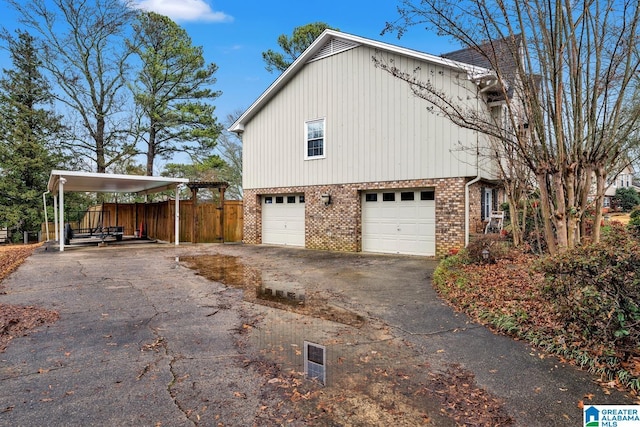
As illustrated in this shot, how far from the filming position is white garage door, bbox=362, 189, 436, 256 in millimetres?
11320

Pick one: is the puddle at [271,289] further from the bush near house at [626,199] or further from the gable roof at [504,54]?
the bush near house at [626,199]

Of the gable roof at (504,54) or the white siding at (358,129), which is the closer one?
the gable roof at (504,54)

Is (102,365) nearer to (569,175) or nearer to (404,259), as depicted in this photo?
(569,175)

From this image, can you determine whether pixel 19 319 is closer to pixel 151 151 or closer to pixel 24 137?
pixel 151 151

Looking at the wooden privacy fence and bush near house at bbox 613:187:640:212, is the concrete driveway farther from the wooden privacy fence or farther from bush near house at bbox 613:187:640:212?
bush near house at bbox 613:187:640:212

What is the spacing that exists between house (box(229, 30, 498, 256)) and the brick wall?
0.03m

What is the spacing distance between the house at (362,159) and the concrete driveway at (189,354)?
4174 millimetres

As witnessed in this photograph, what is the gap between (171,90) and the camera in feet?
72.5

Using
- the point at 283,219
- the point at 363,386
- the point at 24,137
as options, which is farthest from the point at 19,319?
the point at 24,137

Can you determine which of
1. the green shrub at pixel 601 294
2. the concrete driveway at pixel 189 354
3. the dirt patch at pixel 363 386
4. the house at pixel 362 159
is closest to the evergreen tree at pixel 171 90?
the house at pixel 362 159

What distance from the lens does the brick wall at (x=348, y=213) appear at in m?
10.5

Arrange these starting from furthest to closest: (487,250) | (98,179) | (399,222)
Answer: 1. (98,179)
2. (399,222)
3. (487,250)

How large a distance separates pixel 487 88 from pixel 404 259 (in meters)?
5.18

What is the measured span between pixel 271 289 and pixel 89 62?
21.9 metres
